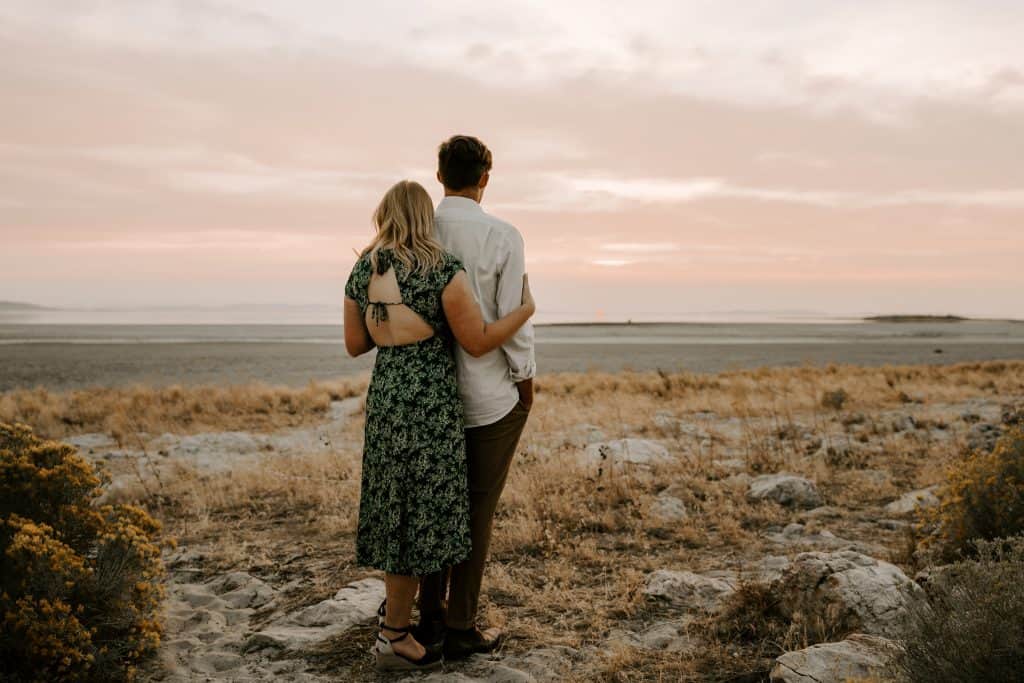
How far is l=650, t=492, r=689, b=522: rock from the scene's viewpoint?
638 centimetres

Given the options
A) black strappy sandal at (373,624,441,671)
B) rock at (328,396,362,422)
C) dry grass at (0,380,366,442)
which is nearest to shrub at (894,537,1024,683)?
black strappy sandal at (373,624,441,671)

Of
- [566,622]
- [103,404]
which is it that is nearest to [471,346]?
[566,622]

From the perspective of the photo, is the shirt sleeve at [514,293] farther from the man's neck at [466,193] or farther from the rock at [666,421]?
the rock at [666,421]

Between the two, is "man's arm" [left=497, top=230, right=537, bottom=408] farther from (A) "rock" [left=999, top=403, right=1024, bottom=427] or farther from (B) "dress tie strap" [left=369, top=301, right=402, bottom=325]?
(A) "rock" [left=999, top=403, right=1024, bottom=427]

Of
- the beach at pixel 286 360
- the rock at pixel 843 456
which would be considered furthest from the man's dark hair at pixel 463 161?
the beach at pixel 286 360

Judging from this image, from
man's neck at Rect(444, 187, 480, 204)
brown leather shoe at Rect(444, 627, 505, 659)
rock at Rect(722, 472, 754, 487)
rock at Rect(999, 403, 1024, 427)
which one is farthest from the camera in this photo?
rock at Rect(999, 403, 1024, 427)

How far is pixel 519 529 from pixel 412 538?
8.42ft

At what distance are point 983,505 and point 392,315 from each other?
394cm

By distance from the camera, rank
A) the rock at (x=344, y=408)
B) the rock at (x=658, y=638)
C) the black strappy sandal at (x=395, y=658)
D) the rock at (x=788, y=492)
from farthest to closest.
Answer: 1. the rock at (x=344, y=408)
2. the rock at (x=788, y=492)
3. the rock at (x=658, y=638)
4. the black strappy sandal at (x=395, y=658)

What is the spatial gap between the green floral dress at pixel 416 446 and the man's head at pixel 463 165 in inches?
15.2

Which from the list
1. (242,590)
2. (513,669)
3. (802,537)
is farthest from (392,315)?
(802,537)

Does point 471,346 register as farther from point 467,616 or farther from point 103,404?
point 103,404

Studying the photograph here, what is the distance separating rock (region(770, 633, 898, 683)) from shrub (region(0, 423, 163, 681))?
9.75 ft

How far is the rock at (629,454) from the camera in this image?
821 centimetres
